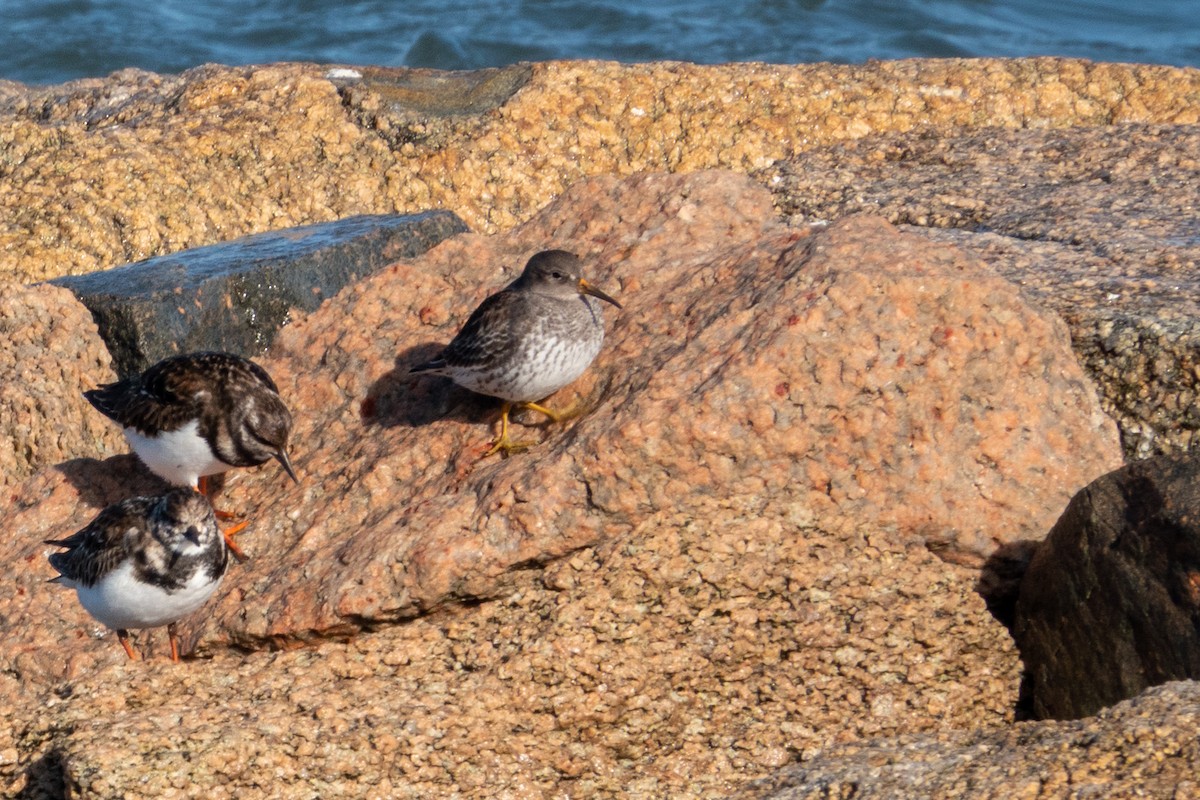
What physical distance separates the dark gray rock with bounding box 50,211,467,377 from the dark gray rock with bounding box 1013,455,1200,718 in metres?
4.12

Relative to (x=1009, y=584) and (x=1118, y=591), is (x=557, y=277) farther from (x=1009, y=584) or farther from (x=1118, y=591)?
(x=1118, y=591)

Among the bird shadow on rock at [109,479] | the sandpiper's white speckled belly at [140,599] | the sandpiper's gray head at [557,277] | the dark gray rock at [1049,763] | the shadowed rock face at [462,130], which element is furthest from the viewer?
the shadowed rock face at [462,130]

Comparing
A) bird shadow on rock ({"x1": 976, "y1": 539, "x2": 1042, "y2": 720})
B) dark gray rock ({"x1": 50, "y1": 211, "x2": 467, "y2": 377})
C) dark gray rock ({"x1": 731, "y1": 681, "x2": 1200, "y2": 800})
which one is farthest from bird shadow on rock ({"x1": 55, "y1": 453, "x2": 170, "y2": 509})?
bird shadow on rock ({"x1": 976, "y1": 539, "x2": 1042, "y2": 720})

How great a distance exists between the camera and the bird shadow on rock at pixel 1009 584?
518cm

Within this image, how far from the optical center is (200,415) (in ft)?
20.4

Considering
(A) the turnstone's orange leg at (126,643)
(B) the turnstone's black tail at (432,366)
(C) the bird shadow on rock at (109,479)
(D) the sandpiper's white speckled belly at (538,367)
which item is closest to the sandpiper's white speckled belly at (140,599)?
(A) the turnstone's orange leg at (126,643)

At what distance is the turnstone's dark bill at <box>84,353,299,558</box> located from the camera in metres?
6.02

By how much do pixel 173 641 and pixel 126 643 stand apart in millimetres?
260

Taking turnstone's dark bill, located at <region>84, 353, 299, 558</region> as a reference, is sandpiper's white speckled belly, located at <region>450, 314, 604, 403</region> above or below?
above

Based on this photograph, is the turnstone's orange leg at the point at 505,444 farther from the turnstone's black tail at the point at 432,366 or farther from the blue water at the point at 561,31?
the blue water at the point at 561,31

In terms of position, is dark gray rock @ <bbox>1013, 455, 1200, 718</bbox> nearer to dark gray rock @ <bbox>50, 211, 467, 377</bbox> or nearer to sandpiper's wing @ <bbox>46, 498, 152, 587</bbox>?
sandpiper's wing @ <bbox>46, 498, 152, 587</bbox>

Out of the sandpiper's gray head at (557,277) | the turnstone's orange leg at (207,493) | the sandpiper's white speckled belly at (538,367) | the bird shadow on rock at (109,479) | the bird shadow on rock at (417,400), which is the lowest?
the bird shadow on rock at (109,479)

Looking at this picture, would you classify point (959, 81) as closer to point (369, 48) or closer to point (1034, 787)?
point (1034, 787)

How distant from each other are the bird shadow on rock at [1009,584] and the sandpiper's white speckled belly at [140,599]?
3.21 m
